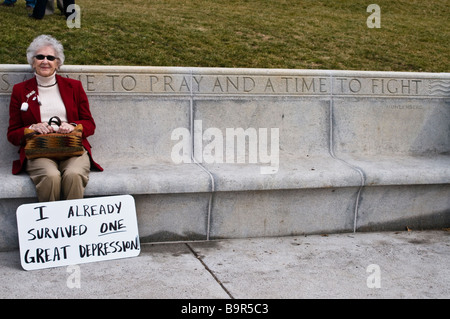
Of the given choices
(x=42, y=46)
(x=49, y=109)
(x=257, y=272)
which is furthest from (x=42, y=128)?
(x=257, y=272)

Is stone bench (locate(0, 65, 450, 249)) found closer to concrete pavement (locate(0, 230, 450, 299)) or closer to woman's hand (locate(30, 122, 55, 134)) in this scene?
concrete pavement (locate(0, 230, 450, 299))

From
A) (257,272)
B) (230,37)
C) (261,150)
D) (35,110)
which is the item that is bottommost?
(257,272)

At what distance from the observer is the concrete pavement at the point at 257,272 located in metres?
3.41

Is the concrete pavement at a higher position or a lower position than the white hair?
lower

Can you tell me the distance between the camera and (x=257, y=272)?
3.77 metres

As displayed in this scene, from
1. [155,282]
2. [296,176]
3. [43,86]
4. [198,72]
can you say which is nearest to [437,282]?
[296,176]

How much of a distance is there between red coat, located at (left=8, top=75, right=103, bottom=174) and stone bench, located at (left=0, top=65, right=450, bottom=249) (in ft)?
0.88

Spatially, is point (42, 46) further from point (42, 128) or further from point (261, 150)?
point (261, 150)

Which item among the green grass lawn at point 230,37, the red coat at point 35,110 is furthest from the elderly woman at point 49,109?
the green grass lawn at point 230,37

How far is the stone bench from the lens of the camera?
439 centimetres

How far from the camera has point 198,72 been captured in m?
4.96

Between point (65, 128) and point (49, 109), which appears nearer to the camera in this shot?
point (65, 128)

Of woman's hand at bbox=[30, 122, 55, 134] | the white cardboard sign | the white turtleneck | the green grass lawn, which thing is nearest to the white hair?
the white turtleneck

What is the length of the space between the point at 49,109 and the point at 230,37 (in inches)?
263
